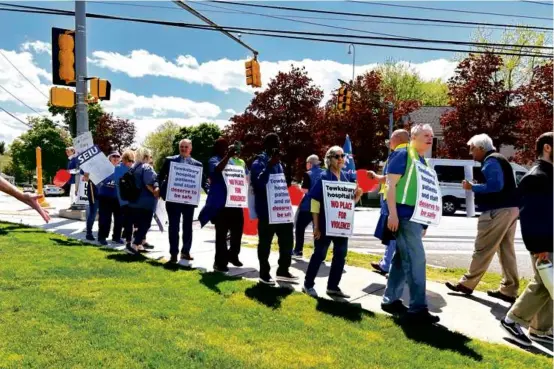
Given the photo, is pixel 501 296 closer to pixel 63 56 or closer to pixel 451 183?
pixel 63 56

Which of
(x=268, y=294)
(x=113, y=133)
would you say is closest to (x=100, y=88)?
(x=268, y=294)

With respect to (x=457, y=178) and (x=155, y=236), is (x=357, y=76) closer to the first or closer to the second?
(x=457, y=178)

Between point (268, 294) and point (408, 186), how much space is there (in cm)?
204

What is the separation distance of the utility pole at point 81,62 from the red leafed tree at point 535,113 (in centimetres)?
2175

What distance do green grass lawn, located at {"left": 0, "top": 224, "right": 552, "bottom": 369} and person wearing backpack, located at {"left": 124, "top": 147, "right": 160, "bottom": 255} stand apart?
1.68m

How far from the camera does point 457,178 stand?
21.2 metres

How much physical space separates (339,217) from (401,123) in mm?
26283

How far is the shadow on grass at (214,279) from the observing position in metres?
5.84

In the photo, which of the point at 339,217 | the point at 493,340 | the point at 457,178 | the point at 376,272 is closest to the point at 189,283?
the point at 339,217

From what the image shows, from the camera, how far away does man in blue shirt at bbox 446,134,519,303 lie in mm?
5332

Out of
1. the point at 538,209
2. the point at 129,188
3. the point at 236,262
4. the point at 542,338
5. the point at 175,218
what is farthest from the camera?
the point at 129,188

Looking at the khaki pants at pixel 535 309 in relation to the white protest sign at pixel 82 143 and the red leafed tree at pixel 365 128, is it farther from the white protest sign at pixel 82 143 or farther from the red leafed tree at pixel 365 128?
the red leafed tree at pixel 365 128

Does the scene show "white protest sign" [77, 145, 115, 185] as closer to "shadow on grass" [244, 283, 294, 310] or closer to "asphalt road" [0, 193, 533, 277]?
"shadow on grass" [244, 283, 294, 310]

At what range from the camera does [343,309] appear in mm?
5113
